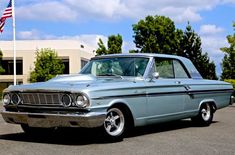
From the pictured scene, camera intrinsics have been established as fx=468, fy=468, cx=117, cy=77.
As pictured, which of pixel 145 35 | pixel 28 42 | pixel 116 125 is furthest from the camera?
pixel 28 42

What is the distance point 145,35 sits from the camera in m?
68.6

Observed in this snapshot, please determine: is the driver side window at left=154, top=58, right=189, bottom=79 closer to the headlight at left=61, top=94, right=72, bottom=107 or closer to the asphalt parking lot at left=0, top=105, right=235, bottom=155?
the asphalt parking lot at left=0, top=105, right=235, bottom=155

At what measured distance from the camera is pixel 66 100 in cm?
768

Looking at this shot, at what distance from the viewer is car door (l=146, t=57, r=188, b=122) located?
9.04 metres

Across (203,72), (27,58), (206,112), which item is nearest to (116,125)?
(206,112)

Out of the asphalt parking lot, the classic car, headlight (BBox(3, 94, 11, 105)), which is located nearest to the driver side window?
the classic car

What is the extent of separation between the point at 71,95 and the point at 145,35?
61470 millimetres

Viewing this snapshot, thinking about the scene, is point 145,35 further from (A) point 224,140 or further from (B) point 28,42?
(A) point 224,140

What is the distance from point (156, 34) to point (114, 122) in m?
60.4

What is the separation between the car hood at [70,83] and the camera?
7758mm

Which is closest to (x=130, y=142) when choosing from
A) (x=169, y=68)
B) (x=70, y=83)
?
(x=70, y=83)

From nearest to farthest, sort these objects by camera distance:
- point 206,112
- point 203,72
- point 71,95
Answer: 1. point 71,95
2. point 206,112
3. point 203,72

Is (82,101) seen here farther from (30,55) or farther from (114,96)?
(30,55)

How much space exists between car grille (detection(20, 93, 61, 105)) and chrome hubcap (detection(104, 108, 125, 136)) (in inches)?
36.7
